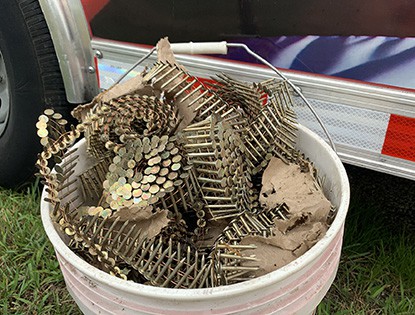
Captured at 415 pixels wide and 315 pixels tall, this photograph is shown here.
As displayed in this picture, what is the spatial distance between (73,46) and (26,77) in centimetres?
25

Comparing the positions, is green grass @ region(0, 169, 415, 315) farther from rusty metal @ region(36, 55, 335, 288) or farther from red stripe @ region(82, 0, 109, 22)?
red stripe @ region(82, 0, 109, 22)

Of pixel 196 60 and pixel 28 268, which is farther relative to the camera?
pixel 28 268

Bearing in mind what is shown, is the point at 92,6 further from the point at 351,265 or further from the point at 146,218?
the point at 351,265

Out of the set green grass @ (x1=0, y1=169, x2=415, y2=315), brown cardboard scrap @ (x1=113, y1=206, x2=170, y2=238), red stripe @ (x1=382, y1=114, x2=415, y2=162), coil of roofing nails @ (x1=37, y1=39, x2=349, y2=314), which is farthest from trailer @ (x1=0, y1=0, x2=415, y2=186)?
brown cardboard scrap @ (x1=113, y1=206, x2=170, y2=238)

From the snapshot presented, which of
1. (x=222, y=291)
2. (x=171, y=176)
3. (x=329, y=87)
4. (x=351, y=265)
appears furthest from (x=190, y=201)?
(x=351, y=265)

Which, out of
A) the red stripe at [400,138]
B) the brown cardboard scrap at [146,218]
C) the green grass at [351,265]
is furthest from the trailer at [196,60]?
the brown cardboard scrap at [146,218]

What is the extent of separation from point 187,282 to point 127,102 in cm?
43

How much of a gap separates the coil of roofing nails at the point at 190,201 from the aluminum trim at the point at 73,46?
0.48 metres

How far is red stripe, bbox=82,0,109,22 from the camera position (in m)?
1.52

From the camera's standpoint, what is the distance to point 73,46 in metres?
1.60

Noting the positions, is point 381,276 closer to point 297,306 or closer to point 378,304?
point 378,304

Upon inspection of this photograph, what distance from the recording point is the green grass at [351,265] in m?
1.49

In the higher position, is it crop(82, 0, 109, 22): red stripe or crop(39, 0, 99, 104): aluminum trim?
crop(82, 0, 109, 22): red stripe

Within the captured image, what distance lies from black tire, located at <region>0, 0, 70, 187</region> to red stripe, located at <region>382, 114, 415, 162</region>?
3.67 feet
